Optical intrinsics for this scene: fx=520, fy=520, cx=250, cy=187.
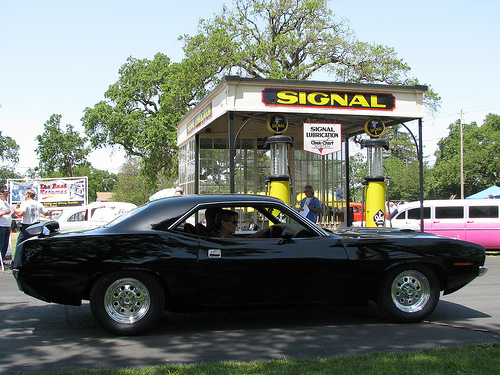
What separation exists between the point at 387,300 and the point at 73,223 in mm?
14443

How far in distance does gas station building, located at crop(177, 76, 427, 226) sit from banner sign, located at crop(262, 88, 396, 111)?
0.02 m

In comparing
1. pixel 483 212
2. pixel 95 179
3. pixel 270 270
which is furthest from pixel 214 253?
pixel 95 179

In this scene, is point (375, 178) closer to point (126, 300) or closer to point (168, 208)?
point (168, 208)

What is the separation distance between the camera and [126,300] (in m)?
5.23

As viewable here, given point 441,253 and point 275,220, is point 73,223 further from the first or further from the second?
point 441,253

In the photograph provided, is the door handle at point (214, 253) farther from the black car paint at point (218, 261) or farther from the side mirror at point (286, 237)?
the side mirror at point (286, 237)

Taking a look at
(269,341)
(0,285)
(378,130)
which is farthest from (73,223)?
(269,341)

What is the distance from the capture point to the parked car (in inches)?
646

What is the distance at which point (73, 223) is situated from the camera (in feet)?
59.1

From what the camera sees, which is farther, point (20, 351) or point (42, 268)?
point (42, 268)

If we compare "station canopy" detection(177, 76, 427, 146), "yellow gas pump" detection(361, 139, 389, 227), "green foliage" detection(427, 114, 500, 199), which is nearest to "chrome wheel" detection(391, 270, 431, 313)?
"station canopy" detection(177, 76, 427, 146)

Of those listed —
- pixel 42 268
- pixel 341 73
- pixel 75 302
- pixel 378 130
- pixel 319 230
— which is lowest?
pixel 75 302

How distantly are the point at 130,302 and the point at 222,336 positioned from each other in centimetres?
99

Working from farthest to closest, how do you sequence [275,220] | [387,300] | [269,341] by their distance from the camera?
1. [275,220]
2. [387,300]
3. [269,341]
